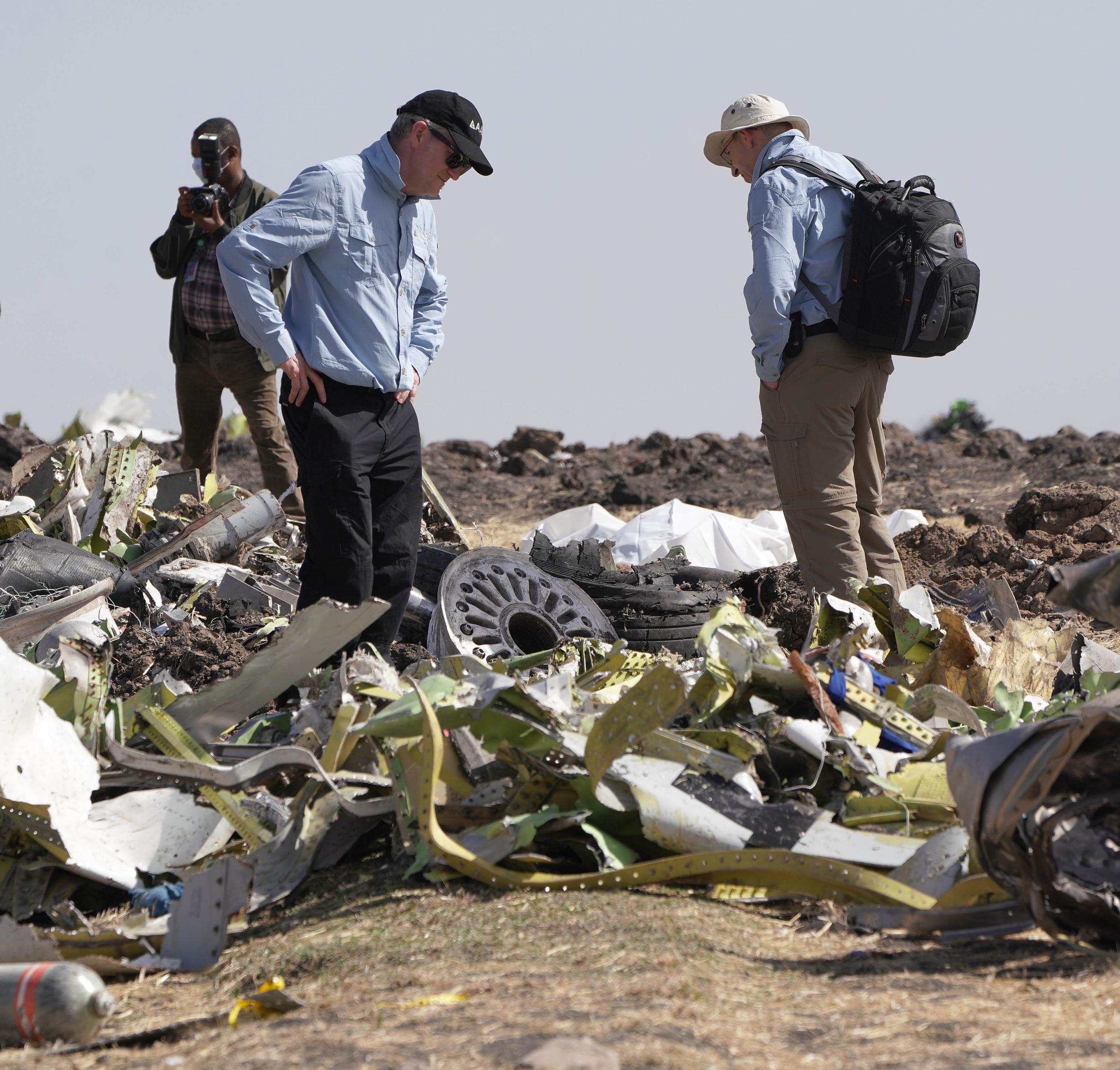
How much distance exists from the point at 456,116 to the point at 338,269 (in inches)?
26.8

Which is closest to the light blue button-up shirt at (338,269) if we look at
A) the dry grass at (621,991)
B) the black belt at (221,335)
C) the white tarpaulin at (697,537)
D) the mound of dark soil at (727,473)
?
the dry grass at (621,991)

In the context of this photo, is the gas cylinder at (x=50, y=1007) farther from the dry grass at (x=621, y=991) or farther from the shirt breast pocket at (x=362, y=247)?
the shirt breast pocket at (x=362, y=247)

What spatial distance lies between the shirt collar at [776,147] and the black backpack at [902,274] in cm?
4

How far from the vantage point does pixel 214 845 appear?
3.58 m

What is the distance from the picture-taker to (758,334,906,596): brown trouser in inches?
216

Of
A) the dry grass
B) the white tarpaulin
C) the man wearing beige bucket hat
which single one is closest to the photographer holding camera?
the white tarpaulin

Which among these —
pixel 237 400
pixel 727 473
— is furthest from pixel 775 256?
pixel 727 473

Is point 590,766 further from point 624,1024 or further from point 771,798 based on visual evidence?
point 624,1024

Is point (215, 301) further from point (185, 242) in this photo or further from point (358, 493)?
point (358, 493)

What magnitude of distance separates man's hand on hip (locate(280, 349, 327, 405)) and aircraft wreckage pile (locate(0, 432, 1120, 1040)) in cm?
96

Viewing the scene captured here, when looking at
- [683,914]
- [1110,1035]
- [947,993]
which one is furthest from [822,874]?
[1110,1035]

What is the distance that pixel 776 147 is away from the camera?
5477mm

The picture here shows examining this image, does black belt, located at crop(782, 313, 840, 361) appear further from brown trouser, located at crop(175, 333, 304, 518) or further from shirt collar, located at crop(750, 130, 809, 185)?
brown trouser, located at crop(175, 333, 304, 518)

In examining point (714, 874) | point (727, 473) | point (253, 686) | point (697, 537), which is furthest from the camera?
point (727, 473)
